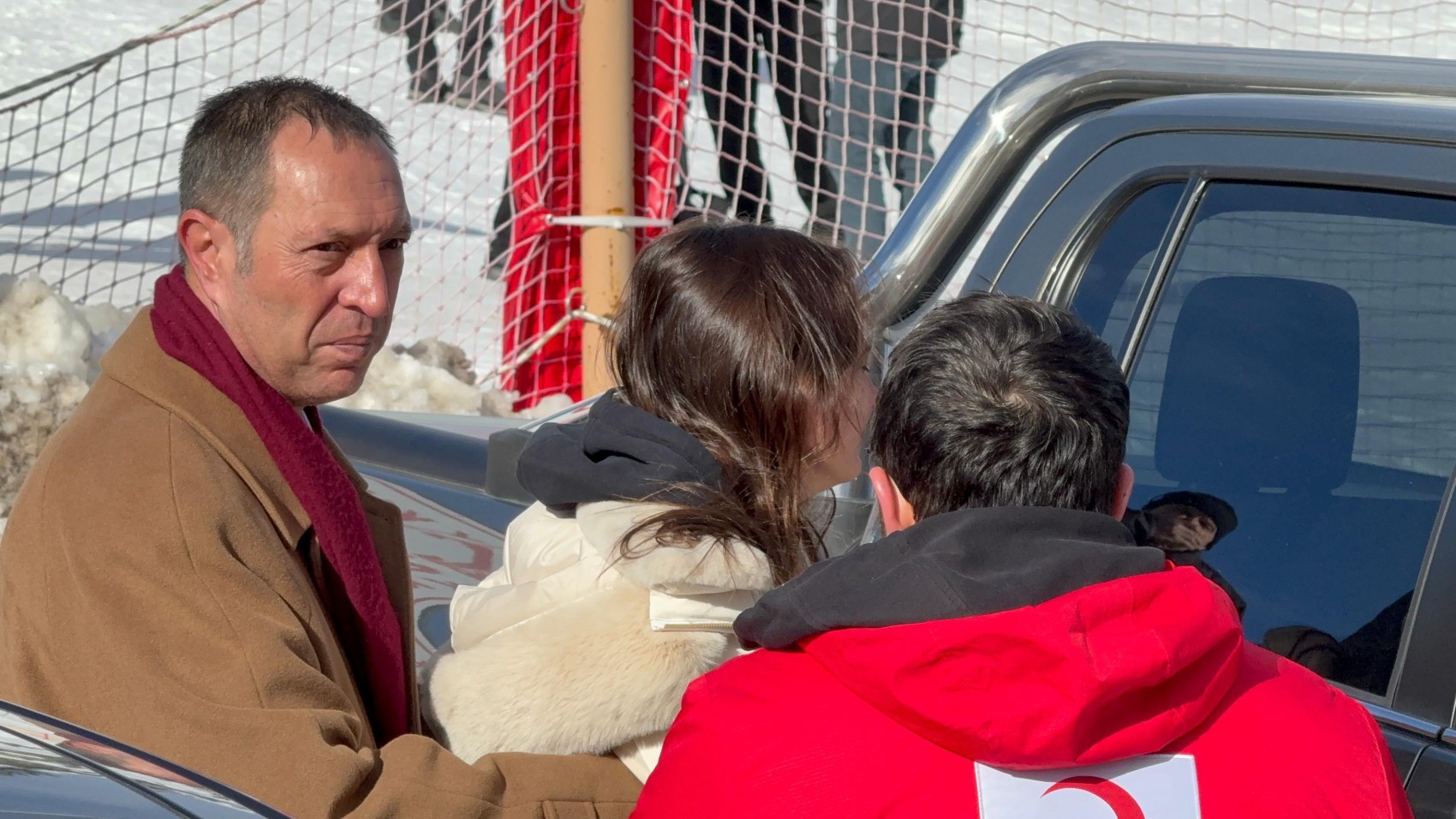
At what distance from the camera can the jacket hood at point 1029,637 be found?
116cm

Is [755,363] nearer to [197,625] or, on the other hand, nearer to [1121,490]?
[1121,490]

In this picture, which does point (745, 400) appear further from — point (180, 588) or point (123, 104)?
point (123, 104)

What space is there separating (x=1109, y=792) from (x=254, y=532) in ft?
2.77

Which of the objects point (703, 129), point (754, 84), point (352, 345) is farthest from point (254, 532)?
point (703, 129)

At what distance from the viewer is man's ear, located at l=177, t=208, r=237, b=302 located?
5.47ft

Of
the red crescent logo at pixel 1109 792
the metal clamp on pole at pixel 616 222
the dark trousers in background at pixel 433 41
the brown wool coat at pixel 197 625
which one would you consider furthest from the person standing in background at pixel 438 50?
the red crescent logo at pixel 1109 792

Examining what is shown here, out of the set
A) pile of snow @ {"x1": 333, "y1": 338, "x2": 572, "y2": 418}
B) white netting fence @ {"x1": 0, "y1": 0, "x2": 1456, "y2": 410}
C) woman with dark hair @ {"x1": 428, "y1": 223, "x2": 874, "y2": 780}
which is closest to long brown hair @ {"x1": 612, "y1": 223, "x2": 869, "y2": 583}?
woman with dark hair @ {"x1": 428, "y1": 223, "x2": 874, "y2": 780}

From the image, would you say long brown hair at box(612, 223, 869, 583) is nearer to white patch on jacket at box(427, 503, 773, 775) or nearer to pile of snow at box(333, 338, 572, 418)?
white patch on jacket at box(427, 503, 773, 775)

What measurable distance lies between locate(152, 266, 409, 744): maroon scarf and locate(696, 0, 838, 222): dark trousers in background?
15.3ft

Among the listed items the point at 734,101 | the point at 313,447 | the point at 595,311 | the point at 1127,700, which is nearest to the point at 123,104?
the point at 734,101

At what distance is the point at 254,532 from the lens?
1.52 metres

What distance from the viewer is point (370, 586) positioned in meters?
1.68

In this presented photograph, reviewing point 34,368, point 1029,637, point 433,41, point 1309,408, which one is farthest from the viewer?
point 433,41

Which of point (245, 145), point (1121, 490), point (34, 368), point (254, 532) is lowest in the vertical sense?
point (34, 368)
